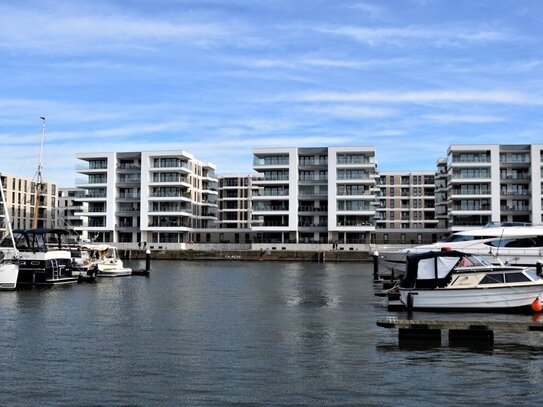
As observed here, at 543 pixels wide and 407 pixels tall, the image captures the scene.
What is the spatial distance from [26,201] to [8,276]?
4718 inches

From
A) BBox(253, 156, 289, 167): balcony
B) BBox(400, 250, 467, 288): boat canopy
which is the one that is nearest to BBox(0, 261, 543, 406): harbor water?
BBox(400, 250, 467, 288): boat canopy

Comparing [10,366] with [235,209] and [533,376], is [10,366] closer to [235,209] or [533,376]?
A: [533,376]

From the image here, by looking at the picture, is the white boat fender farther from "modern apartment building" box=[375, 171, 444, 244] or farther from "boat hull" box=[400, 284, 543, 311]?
"modern apartment building" box=[375, 171, 444, 244]

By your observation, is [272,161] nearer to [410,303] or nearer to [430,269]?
[430,269]

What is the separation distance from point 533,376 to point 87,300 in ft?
98.7

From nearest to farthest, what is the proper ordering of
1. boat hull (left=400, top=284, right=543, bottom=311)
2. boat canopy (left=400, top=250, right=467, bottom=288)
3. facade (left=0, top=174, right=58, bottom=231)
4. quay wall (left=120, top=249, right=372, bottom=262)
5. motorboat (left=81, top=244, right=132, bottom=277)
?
1. boat hull (left=400, top=284, right=543, bottom=311)
2. boat canopy (left=400, top=250, right=467, bottom=288)
3. motorboat (left=81, top=244, right=132, bottom=277)
4. quay wall (left=120, top=249, right=372, bottom=262)
5. facade (left=0, top=174, right=58, bottom=231)

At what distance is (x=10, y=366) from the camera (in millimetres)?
21922

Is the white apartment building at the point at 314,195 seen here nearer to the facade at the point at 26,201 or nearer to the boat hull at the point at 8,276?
the facade at the point at 26,201

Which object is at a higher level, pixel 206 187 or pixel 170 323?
pixel 206 187

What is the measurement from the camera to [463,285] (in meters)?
34.8

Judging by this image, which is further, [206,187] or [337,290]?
[206,187]

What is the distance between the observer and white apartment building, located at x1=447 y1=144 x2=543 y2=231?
124m

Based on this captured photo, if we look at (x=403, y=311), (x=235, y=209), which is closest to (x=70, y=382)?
(x=403, y=311)

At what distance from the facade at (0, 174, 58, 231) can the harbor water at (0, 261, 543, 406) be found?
453 feet
